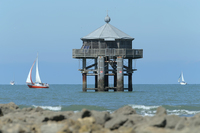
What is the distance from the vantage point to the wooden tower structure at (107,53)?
5166 cm

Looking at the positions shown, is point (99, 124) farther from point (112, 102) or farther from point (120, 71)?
point (120, 71)

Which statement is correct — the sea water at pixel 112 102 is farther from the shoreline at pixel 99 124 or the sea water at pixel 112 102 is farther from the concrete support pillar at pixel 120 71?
the shoreline at pixel 99 124

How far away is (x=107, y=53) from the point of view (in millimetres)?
52031

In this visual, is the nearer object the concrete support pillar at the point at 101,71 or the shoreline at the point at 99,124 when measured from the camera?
the shoreline at the point at 99,124

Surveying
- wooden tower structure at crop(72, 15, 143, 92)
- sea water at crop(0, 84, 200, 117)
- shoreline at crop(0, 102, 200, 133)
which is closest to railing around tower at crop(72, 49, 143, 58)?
wooden tower structure at crop(72, 15, 143, 92)

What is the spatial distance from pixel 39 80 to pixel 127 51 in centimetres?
4967

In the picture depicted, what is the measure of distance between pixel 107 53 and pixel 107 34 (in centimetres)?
272

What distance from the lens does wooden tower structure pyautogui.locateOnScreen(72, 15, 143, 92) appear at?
51.7 m

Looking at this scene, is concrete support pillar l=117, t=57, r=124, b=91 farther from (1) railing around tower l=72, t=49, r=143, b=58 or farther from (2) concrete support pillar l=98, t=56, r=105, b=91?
(2) concrete support pillar l=98, t=56, r=105, b=91

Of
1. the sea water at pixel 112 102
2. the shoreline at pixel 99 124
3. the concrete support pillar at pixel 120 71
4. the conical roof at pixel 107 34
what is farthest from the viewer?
the conical roof at pixel 107 34

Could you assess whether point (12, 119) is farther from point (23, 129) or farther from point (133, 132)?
point (133, 132)

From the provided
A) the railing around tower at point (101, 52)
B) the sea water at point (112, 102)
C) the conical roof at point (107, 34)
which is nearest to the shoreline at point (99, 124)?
the sea water at point (112, 102)

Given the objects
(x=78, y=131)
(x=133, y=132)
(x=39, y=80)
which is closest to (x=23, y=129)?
(x=78, y=131)

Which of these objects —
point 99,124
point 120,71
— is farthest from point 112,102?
point 99,124
